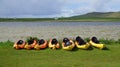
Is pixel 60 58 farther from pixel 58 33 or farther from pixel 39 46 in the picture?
pixel 58 33

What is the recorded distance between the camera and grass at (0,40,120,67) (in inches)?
875

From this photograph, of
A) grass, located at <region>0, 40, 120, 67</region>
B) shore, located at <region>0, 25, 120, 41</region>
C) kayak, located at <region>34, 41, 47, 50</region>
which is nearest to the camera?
grass, located at <region>0, 40, 120, 67</region>

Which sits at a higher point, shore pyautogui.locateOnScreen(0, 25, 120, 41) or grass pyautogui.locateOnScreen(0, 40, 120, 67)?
grass pyautogui.locateOnScreen(0, 40, 120, 67)

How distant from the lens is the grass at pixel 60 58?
22.2 metres

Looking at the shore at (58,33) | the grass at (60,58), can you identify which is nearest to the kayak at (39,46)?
the grass at (60,58)

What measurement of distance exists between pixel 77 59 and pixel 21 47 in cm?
550

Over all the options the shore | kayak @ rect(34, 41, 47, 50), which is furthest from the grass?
the shore

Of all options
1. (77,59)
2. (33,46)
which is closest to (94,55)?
→ (77,59)

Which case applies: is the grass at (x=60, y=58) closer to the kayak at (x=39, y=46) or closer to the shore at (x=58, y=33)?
the kayak at (x=39, y=46)

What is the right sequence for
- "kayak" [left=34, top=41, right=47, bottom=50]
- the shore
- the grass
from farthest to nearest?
the shore, "kayak" [left=34, top=41, right=47, bottom=50], the grass

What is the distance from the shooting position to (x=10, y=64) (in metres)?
22.5

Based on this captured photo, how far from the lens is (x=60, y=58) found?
24.2 metres

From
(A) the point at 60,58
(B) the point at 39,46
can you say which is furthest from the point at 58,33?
(A) the point at 60,58

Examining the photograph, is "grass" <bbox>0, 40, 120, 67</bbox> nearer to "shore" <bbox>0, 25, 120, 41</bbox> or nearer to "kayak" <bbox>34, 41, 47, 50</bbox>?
"kayak" <bbox>34, 41, 47, 50</bbox>
